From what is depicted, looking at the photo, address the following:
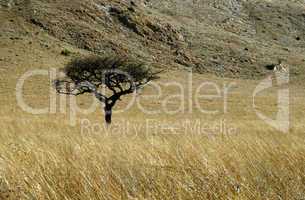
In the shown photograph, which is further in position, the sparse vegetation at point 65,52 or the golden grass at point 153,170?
the sparse vegetation at point 65,52

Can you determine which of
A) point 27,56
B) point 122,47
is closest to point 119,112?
point 27,56

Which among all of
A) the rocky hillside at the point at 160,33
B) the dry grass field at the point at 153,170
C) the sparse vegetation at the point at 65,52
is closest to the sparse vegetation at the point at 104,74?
the dry grass field at the point at 153,170

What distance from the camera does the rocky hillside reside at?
8650 cm

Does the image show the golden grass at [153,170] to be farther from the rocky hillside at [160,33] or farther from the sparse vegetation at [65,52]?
the rocky hillside at [160,33]

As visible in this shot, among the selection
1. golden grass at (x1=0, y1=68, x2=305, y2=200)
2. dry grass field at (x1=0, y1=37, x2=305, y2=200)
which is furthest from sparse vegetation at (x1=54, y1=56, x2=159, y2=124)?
golden grass at (x1=0, y1=68, x2=305, y2=200)

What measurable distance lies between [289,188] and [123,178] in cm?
184

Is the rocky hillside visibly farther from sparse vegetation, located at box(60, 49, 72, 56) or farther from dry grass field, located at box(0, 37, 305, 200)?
dry grass field, located at box(0, 37, 305, 200)

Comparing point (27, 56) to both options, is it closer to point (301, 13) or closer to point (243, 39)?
point (243, 39)

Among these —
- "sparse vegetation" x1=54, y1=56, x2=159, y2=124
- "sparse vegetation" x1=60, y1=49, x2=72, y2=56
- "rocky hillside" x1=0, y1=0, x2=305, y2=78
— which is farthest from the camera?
"rocky hillside" x1=0, y1=0, x2=305, y2=78

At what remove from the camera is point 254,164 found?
22.5ft

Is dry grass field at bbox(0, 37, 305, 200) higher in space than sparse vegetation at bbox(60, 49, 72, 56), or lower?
lower

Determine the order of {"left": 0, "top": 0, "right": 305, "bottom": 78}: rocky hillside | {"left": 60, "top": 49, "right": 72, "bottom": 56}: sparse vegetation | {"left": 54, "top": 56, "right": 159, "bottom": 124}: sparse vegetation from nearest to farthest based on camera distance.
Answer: {"left": 54, "top": 56, "right": 159, "bottom": 124}: sparse vegetation < {"left": 60, "top": 49, "right": 72, "bottom": 56}: sparse vegetation < {"left": 0, "top": 0, "right": 305, "bottom": 78}: rocky hillside

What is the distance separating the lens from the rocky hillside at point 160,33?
86500 millimetres

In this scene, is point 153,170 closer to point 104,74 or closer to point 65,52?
point 104,74
